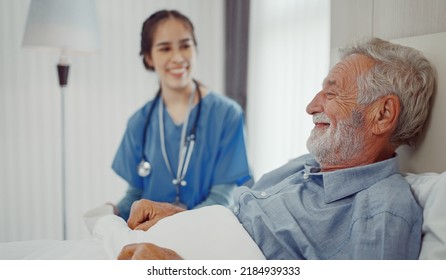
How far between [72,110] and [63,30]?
22 cm

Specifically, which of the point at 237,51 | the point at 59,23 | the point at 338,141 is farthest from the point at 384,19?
the point at 59,23

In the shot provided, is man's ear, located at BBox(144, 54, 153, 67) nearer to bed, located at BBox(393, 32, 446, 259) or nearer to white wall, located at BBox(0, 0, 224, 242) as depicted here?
white wall, located at BBox(0, 0, 224, 242)

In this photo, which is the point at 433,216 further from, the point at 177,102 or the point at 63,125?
the point at 63,125

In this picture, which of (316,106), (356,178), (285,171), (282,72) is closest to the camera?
(356,178)

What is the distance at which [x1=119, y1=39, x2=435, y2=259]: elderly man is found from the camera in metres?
0.83

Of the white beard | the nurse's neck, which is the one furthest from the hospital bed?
the nurse's neck

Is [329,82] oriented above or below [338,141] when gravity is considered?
above

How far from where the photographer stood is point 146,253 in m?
0.84

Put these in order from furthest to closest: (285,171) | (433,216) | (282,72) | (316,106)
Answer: (282,72), (285,171), (316,106), (433,216)

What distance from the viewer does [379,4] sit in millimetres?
1062

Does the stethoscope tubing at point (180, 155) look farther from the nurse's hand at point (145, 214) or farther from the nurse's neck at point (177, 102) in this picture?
the nurse's hand at point (145, 214)

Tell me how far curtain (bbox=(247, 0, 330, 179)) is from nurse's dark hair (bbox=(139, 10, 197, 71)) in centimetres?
20

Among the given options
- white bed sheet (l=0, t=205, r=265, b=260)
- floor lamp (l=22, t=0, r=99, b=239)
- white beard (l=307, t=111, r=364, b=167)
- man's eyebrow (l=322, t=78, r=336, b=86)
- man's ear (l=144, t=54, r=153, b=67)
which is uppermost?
floor lamp (l=22, t=0, r=99, b=239)

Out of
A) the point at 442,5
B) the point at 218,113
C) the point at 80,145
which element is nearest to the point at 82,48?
the point at 80,145
